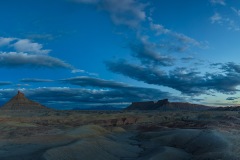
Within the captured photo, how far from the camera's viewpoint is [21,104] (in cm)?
13550

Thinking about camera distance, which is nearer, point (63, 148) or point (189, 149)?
point (63, 148)

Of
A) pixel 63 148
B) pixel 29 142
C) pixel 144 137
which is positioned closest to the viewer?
pixel 63 148

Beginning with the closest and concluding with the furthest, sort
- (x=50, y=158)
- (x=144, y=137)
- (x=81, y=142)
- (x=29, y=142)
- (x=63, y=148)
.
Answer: (x=50, y=158) < (x=63, y=148) < (x=81, y=142) < (x=29, y=142) < (x=144, y=137)

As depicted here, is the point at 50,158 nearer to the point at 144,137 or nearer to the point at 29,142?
the point at 29,142

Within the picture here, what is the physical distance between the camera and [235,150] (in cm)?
1598

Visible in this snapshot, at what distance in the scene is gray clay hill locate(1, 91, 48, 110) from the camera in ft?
432

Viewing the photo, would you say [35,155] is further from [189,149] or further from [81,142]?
[189,149]

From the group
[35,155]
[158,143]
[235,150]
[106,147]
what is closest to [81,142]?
[106,147]

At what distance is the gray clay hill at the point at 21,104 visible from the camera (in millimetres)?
131750

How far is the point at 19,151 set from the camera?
17906mm

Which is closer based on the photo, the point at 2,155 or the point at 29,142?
the point at 2,155

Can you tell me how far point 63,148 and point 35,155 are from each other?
1.41 m

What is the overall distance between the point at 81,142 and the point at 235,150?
8.09 metres

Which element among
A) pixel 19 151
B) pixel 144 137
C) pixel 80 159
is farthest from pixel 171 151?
pixel 144 137
